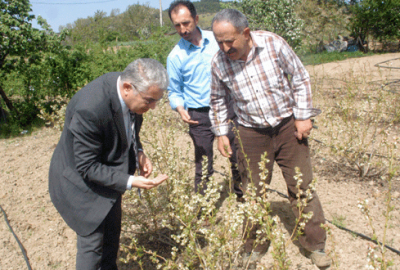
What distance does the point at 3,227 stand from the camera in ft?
11.4

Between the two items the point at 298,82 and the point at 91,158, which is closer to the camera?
the point at 91,158

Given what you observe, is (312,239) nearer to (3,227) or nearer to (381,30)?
(3,227)

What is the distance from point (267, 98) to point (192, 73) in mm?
961

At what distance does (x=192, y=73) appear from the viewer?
3008 mm

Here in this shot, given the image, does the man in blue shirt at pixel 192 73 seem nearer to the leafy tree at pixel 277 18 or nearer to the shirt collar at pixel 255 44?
the shirt collar at pixel 255 44

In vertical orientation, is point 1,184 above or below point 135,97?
below

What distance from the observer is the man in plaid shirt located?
7.12ft

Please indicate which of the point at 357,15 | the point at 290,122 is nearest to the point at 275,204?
the point at 290,122

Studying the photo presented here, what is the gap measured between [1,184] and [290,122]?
407 cm

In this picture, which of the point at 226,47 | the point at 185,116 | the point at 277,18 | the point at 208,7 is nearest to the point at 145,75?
the point at 226,47

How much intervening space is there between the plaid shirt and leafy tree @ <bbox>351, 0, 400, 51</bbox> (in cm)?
1760

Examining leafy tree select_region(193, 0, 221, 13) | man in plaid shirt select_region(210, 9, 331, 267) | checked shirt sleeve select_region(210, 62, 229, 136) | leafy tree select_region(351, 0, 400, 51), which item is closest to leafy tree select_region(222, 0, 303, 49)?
checked shirt sleeve select_region(210, 62, 229, 136)

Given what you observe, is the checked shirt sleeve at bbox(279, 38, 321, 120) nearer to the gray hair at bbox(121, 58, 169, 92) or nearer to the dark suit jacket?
the gray hair at bbox(121, 58, 169, 92)

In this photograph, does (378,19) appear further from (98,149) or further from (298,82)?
(98,149)
